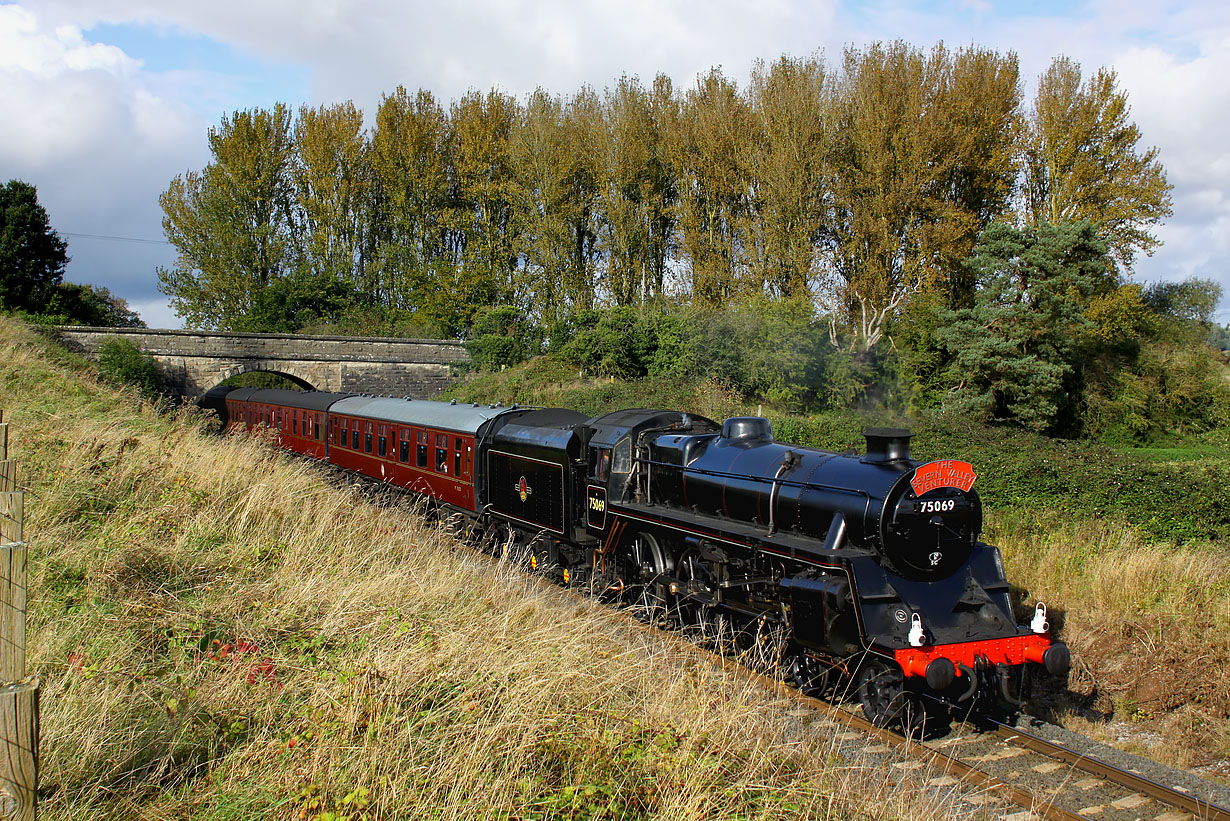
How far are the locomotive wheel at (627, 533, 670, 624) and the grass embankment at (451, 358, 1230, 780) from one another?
4.22 meters

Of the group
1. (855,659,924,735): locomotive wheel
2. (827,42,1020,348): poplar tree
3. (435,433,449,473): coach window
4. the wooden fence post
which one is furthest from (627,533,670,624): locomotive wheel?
(827,42,1020,348): poplar tree

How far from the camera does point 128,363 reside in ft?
98.1

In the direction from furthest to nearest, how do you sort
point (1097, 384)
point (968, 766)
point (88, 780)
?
point (1097, 384) < point (968, 766) < point (88, 780)

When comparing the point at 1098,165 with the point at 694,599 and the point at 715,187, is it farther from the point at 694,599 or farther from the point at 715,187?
the point at 694,599

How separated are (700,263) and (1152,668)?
24.6 meters

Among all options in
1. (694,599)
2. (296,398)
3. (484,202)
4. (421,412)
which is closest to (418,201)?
(484,202)

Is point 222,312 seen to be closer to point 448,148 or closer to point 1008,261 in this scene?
point 448,148

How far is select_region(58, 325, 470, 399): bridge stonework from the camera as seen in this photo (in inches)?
1230

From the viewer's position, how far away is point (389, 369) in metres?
36.0

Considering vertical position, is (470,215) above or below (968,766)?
above

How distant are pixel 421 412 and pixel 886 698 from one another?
1125 centimetres

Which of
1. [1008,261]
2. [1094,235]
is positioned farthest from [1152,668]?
[1094,235]

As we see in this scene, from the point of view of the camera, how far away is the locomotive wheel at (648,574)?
9.34 metres

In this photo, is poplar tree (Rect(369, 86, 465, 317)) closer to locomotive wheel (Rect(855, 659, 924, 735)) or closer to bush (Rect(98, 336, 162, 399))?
bush (Rect(98, 336, 162, 399))
